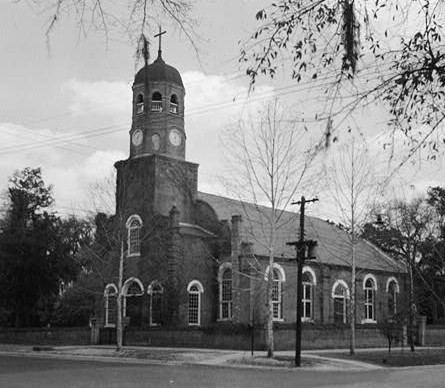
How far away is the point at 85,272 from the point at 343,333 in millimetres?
24835

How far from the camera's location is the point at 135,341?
4541 centimetres

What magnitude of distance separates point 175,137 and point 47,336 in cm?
1605

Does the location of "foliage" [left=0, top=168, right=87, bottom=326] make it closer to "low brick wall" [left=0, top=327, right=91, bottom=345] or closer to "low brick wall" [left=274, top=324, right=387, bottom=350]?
"low brick wall" [left=0, top=327, right=91, bottom=345]

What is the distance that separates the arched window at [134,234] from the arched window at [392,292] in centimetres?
2171

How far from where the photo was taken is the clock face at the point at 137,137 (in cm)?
5316

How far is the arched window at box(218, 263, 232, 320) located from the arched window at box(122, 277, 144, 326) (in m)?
5.27

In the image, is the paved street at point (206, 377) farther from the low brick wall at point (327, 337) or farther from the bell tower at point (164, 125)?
the bell tower at point (164, 125)

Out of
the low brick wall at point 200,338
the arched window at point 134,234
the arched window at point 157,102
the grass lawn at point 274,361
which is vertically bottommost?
the grass lawn at point 274,361

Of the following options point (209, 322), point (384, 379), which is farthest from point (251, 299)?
point (384, 379)

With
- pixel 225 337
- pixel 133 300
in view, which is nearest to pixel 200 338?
pixel 225 337

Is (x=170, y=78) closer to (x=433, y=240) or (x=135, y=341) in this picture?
(x=135, y=341)

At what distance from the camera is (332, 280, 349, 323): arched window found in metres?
56.0

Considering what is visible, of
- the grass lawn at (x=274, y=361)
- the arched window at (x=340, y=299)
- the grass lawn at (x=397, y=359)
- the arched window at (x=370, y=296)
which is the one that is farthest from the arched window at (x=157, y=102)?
the grass lawn at (x=274, y=361)

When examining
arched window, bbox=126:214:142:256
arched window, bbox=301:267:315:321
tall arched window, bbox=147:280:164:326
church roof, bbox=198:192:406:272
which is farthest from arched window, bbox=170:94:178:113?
arched window, bbox=301:267:315:321
